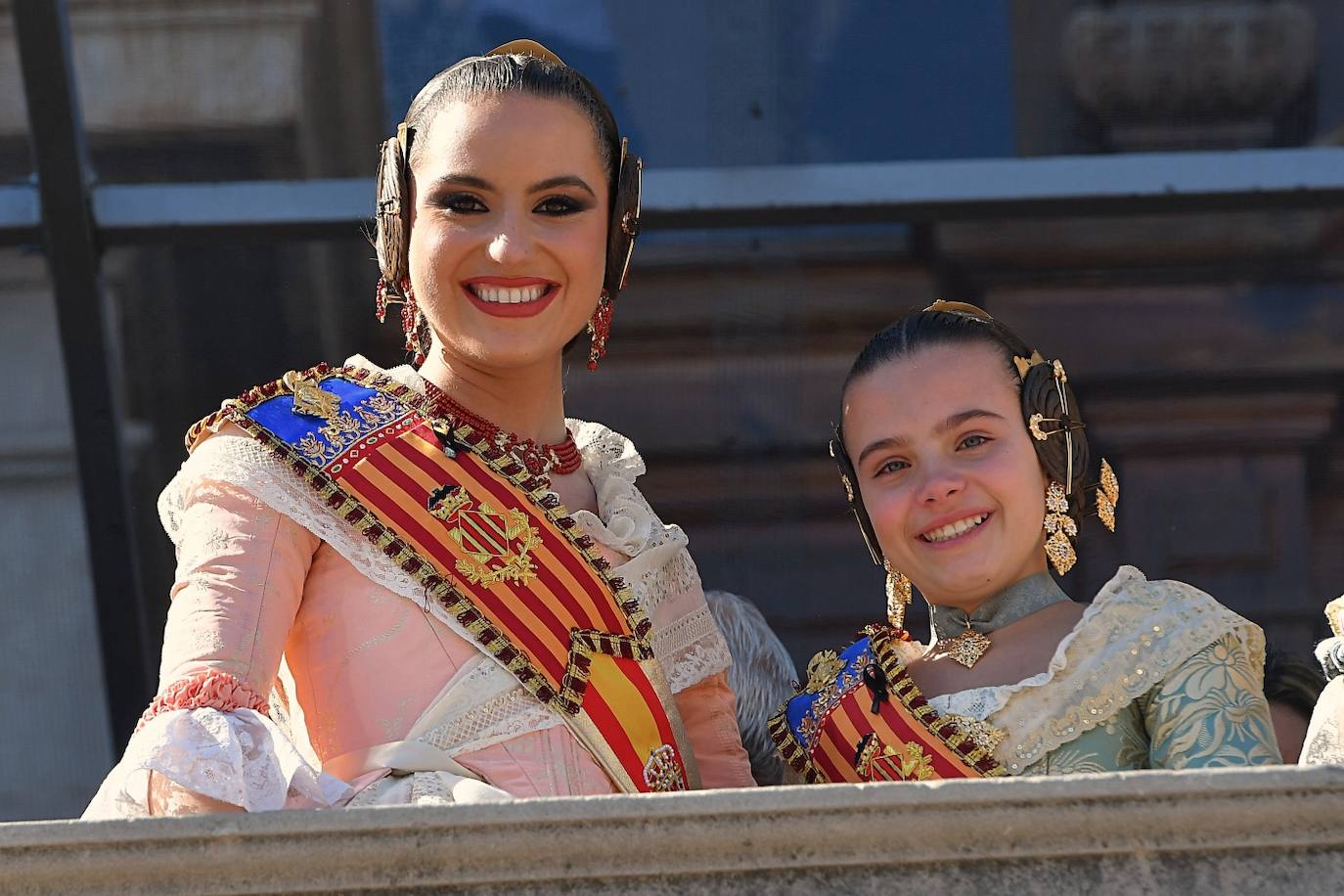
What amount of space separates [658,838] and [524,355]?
0.79 meters

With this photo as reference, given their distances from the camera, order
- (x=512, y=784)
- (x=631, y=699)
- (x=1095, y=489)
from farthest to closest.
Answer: (x=1095, y=489) < (x=631, y=699) < (x=512, y=784)

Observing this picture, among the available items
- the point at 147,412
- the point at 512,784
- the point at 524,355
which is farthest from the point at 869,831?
the point at 147,412

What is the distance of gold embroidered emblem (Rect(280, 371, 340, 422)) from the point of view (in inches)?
94.6

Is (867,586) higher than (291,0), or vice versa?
(291,0)

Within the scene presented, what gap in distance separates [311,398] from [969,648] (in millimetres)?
846

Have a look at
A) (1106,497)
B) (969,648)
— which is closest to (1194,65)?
(1106,497)

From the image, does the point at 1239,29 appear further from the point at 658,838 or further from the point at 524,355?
the point at 658,838

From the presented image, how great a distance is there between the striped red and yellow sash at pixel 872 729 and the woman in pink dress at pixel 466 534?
12 centimetres

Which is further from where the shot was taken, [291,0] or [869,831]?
[291,0]

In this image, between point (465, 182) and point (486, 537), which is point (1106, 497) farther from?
point (465, 182)

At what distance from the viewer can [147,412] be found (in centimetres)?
379

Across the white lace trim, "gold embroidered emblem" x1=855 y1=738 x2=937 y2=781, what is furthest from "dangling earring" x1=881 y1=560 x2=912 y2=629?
the white lace trim

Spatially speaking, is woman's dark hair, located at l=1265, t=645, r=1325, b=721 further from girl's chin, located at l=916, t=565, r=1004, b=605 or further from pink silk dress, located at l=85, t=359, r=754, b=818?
pink silk dress, located at l=85, t=359, r=754, b=818

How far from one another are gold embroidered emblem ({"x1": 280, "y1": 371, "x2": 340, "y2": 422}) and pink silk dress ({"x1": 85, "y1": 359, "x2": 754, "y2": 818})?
0.11 m
